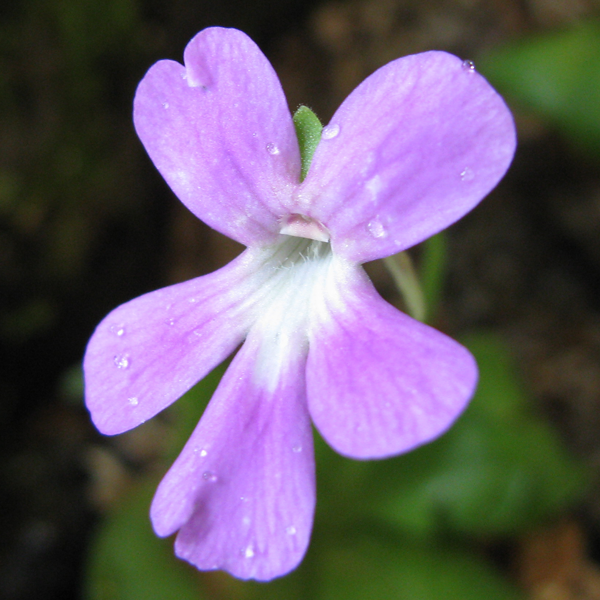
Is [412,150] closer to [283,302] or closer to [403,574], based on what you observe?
[283,302]

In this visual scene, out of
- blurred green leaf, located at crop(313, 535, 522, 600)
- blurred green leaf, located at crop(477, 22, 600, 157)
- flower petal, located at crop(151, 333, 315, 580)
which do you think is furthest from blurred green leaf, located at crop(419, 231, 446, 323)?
blurred green leaf, located at crop(477, 22, 600, 157)

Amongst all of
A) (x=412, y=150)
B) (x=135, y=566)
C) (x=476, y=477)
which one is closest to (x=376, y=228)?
(x=412, y=150)

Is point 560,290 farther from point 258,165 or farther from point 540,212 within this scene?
point 258,165

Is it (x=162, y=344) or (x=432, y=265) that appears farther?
(x=432, y=265)

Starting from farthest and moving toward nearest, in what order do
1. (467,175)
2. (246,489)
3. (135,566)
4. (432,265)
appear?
(135,566) < (432,265) < (246,489) < (467,175)

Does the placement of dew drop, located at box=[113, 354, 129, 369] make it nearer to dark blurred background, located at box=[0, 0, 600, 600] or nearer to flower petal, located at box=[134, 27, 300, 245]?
flower petal, located at box=[134, 27, 300, 245]

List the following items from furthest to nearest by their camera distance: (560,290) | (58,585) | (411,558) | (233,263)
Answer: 1. (560,290)
2. (58,585)
3. (411,558)
4. (233,263)

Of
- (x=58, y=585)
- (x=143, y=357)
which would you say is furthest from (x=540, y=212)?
(x=58, y=585)
